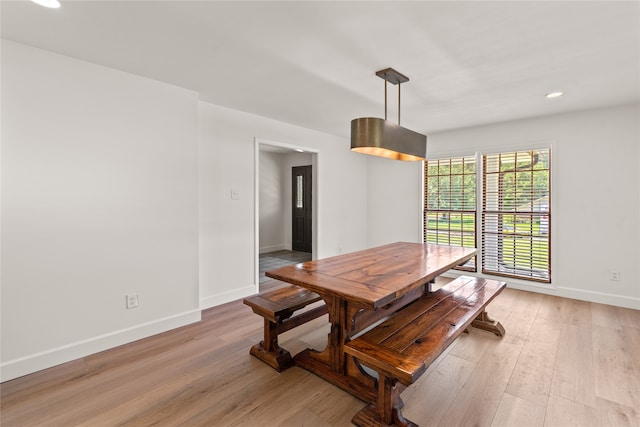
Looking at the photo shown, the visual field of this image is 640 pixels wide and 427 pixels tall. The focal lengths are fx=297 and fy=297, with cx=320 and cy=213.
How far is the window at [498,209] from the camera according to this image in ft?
12.7

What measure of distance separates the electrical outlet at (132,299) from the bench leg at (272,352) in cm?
115

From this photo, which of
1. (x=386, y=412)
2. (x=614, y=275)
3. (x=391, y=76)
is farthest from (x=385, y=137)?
(x=614, y=275)

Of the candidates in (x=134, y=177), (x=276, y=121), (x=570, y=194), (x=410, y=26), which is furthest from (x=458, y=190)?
(x=134, y=177)

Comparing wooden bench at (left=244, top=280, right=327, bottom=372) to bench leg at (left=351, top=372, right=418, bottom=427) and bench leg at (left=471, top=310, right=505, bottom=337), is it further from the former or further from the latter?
bench leg at (left=471, top=310, right=505, bottom=337)

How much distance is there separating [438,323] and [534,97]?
2650mm

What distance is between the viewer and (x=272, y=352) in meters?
2.25

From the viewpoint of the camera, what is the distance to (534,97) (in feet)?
10.0

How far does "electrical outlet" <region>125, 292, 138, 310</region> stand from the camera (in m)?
2.56

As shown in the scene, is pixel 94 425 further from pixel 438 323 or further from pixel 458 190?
pixel 458 190

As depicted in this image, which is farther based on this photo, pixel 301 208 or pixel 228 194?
pixel 301 208

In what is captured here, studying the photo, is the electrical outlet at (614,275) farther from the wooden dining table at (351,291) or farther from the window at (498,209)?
the wooden dining table at (351,291)

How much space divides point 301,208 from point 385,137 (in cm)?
478

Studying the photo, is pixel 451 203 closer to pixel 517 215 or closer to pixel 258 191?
pixel 517 215

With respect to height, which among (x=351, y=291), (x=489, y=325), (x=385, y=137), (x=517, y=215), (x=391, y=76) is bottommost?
(x=489, y=325)
